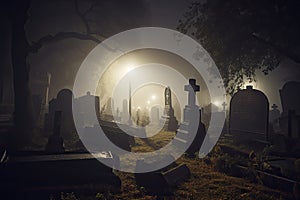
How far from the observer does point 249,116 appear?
40.4 ft

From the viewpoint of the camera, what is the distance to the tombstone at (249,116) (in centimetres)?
1157

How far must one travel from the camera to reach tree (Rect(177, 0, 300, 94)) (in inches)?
408

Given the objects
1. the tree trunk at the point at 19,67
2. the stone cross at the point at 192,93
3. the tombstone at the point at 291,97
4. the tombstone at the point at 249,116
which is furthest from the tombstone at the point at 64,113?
the tombstone at the point at 291,97

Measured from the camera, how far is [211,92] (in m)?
46.9

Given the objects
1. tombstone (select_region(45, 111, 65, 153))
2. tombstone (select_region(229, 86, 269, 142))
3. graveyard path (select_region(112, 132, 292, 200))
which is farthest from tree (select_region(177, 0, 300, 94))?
tombstone (select_region(45, 111, 65, 153))

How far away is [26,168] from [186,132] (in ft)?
24.4

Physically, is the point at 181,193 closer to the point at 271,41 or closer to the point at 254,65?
the point at 271,41

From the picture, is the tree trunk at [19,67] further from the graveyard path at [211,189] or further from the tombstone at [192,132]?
the tombstone at [192,132]

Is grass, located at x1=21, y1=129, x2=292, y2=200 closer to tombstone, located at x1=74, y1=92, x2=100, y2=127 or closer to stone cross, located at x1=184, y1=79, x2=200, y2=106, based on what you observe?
stone cross, located at x1=184, y1=79, x2=200, y2=106

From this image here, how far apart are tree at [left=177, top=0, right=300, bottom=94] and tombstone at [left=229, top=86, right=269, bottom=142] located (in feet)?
6.00

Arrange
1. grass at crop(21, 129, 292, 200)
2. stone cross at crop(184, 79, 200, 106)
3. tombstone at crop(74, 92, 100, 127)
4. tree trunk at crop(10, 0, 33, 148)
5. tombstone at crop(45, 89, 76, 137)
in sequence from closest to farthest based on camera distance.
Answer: grass at crop(21, 129, 292, 200), tree trunk at crop(10, 0, 33, 148), stone cross at crop(184, 79, 200, 106), tombstone at crop(45, 89, 76, 137), tombstone at crop(74, 92, 100, 127)

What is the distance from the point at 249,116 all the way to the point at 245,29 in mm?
4662

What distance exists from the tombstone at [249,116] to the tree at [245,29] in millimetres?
1828

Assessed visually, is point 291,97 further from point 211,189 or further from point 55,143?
point 55,143
